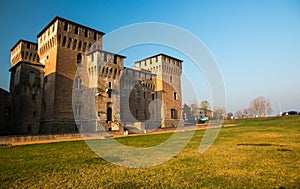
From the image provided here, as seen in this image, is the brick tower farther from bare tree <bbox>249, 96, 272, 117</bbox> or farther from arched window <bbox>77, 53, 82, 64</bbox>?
bare tree <bbox>249, 96, 272, 117</bbox>

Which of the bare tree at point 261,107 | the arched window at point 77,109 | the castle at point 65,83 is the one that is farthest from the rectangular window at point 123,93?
the bare tree at point 261,107

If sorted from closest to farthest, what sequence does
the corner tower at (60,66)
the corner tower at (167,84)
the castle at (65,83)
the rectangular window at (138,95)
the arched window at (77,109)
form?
the corner tower at (60,66), the castle at (65,83), the arched window at (77,109), the rectangular window at (138,95), the corner tower at (167,84)

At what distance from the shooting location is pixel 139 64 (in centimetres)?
5344

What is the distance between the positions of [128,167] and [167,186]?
2.43 meters

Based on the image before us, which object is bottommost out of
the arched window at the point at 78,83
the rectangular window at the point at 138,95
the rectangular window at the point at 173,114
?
the rectangular window at the point at 173,114

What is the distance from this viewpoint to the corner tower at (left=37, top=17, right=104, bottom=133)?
29.7 meters

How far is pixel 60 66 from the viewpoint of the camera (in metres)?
31.3

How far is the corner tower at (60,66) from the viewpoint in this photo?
29688 millimetres

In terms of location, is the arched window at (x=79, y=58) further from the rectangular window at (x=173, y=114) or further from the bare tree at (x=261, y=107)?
the bare tree at (x=261, y=107)

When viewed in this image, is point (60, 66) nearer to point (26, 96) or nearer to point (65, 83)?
point (65, 83)

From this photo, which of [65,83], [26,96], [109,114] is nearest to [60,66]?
[65,83]

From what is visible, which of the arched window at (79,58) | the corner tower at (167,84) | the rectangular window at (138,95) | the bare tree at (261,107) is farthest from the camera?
the bare tree at (261,107)

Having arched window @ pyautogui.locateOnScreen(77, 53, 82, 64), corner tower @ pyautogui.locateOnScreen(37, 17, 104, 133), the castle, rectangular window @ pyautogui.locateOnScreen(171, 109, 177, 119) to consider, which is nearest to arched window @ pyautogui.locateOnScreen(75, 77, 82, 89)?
the castle

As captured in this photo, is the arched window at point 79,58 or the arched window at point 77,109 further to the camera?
the arched window at point 79,58
